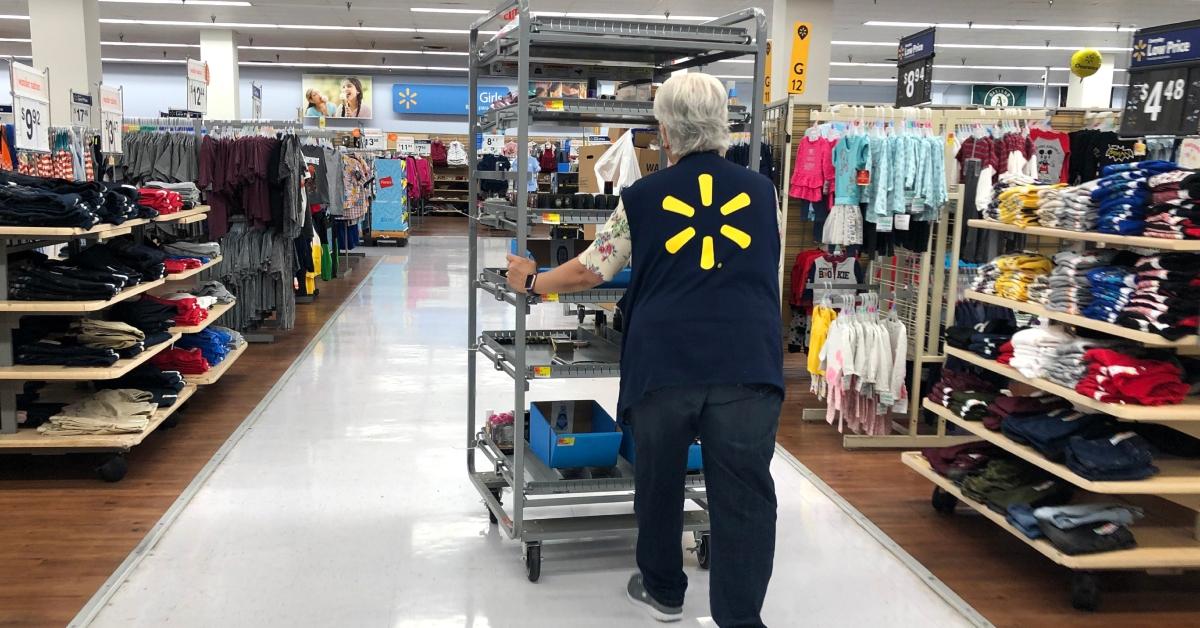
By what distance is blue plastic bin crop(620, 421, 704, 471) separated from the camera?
3.53 metres

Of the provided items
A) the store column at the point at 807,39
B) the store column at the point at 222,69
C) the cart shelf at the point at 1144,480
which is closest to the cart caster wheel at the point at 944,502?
the cart shelf at the point at 1144,480

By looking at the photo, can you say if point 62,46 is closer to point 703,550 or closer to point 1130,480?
point 703,550

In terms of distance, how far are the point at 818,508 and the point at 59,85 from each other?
11.0 meters

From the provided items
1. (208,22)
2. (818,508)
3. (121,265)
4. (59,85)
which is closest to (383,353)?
(121,265)

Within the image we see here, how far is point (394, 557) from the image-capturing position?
11.2 ft

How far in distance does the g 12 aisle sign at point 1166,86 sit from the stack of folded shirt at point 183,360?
5043 mm

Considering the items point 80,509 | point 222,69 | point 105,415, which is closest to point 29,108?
point 105,415

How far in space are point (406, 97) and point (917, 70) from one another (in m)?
19.7

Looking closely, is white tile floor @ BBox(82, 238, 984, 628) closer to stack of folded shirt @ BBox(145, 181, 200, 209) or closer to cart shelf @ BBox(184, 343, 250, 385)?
cart shelf @ BBox(184, 343, 250, 385)

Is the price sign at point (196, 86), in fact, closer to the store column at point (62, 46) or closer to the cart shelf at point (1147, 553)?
the store column at point (62, 46)

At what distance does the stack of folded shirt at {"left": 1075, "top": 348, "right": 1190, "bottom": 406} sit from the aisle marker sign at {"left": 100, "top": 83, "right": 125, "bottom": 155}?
18.6 feet

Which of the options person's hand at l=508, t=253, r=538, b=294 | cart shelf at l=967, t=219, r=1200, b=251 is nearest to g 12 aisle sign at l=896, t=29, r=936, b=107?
cart shelf at l=967, t=219, r=1200, b=251

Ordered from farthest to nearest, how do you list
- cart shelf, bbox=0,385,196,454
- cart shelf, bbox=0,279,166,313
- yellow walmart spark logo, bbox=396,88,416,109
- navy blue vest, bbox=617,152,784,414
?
yellow walmart spark logo, bbox=396,88,416,109
cart shelf, bbox=0,385,196,454
cart shelf, bbox=0,279,166,313
navy blue vest, bbox=617,152,784,414

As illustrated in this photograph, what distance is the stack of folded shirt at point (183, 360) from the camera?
5.12 meters
